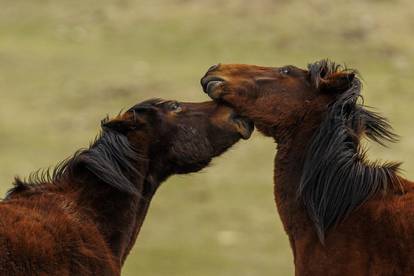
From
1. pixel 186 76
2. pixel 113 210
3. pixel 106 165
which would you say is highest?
pixel 186 76

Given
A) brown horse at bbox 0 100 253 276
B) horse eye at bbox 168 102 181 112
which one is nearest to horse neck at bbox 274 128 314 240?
brown horse at bbox 0 100 253 276

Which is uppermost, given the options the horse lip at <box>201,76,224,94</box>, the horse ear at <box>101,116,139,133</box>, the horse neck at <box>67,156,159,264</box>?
the horse lip at <box>201,76,224,94</box>

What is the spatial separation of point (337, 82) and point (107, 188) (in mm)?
1823

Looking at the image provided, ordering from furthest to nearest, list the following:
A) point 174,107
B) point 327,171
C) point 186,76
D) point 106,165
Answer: point 186,76, point 174,107, point 327,171, point 106,165

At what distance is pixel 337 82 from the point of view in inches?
352

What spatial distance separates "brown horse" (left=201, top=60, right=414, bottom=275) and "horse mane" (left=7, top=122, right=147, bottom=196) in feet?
2.68

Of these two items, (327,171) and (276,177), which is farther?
(276,177)


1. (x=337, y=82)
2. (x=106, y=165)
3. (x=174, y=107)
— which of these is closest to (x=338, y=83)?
(x=337, y=82)

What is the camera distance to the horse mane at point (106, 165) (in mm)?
8609

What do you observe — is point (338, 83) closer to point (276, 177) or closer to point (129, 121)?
point (276, 177)

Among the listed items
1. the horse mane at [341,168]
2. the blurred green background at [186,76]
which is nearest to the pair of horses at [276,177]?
the horse mane at [341,168]

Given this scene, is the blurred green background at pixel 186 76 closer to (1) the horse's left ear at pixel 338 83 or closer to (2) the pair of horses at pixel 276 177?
(2) the pair of horses at pixel 276 177

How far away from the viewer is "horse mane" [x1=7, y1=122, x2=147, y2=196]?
8.61 meters

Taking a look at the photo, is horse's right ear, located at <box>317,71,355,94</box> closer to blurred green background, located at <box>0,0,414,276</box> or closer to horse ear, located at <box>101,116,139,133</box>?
horse ear, located at <box>101,116,139,133</box>
